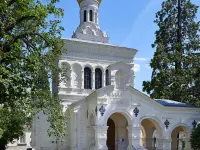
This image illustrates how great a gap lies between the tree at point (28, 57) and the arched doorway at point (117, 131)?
28.8ft

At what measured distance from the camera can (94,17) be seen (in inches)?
1169

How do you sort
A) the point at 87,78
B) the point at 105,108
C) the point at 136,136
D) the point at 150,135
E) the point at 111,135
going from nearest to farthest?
the point at 105,108, the point at 136,136, the point at 111,135, the point at 150,135, the point at 87,78

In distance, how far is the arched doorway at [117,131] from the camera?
23264 mm

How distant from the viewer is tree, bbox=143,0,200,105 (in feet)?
92.3

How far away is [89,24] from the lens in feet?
94.8

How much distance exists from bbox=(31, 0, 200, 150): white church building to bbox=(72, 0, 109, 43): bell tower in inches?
3.6

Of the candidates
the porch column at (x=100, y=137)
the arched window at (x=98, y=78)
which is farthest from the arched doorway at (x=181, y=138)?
the arched window at (x=98, y=78)

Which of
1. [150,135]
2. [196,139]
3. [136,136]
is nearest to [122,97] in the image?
[136,136]

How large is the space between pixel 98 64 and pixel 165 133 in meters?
8.27

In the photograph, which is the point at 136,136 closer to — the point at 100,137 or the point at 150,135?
the point at 100,137

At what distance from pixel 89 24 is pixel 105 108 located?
1114 cm

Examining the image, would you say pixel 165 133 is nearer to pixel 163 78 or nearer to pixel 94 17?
pixel 163 78

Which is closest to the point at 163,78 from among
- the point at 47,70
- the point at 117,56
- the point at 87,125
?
the point at 117,56

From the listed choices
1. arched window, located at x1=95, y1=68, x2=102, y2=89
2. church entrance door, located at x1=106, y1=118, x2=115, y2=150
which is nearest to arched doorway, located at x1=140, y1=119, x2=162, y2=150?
church entrance door, located at x1=106, y1=118, x2=115, y2=150
